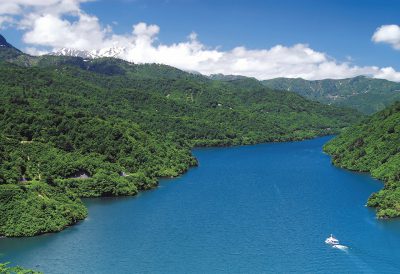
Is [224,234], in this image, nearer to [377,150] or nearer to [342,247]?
[342,247]

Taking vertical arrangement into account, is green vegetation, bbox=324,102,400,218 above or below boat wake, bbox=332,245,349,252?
above

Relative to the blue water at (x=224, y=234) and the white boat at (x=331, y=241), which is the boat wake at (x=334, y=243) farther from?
the blue water at (x=224, y=234)

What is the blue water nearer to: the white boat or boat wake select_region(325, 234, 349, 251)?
boat wake select_region(325, 234, 349, 251)

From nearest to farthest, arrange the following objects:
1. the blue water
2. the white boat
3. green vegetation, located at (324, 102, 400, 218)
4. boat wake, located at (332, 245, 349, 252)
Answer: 1. the blue water
2. boat wake, located at (332, 245, 349, 252)
3. the white boat
4. green vegetation, located at (324, 102, 400, 218)

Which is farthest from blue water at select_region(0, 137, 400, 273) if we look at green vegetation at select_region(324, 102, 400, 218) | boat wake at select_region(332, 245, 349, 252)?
green vegetation at select_region(324, 102, 400, 218)

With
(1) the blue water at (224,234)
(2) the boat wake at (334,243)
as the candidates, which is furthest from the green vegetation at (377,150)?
(2) the boat wake at (334,243)

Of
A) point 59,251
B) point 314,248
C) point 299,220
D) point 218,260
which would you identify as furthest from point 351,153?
point 59,251

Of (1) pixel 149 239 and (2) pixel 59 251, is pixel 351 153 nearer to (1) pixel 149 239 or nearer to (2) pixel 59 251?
(1) pixel 149 239
